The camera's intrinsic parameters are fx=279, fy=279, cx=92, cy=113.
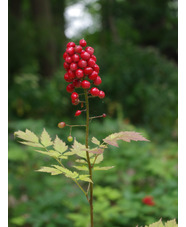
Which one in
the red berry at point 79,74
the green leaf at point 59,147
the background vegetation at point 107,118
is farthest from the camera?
the background vegetation at point 107,118

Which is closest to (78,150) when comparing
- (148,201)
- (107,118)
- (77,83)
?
(77,83)

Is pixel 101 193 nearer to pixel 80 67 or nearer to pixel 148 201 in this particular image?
pixel 148 201

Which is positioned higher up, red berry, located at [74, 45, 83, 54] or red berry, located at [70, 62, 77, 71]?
red berry, located at [74, 45, 83, 54]

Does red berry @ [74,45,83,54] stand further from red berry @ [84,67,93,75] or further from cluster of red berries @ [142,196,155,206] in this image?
cluster of red berries @ [142,196,155,206]

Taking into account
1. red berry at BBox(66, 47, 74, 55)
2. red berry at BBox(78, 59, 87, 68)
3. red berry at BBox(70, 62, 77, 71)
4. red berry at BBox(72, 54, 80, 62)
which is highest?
red berry at BBox(66, 47, 74, 55)

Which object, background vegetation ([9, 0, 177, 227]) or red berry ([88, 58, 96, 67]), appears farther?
background vegetation ([9, 0, 177, 227])

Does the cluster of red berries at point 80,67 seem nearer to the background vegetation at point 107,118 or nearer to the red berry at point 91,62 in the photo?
the red berry at point 91,62

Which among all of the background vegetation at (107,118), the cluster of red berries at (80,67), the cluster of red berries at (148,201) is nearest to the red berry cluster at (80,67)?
the cluster of red berries at (80,67)

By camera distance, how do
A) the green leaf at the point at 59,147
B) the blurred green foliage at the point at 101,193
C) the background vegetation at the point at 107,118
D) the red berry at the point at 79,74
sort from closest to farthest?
Answer: the red berry at the point at 79,74, the green leaf at the point at 59,147, the blurred green foliage at the point at 101,193, the background vegetation at the point at 107,118

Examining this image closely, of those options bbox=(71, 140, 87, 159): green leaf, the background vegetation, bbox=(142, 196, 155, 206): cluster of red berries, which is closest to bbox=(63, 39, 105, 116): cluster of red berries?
bbox=(71, 140, 87, 159): green leaf
